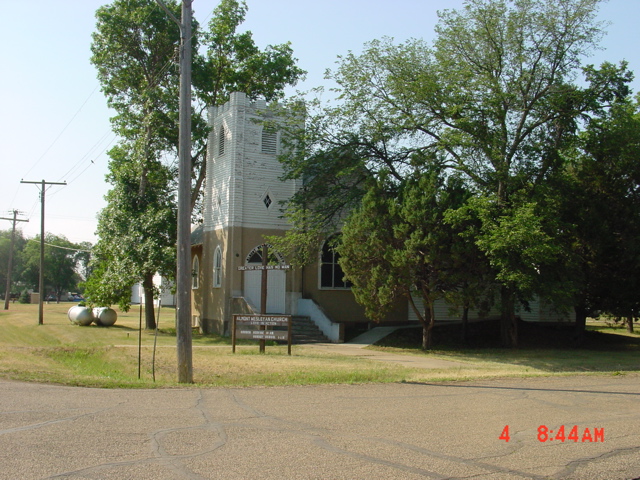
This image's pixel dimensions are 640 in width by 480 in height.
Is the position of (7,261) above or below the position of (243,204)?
above

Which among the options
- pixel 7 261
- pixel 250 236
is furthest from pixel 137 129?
pixel 7 261

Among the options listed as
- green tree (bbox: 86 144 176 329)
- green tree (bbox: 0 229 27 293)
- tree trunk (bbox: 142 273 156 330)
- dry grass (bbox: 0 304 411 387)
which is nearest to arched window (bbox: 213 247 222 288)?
green tree (bbox: 86 144 176 329)

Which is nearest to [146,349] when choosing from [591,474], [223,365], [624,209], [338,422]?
[223,365]

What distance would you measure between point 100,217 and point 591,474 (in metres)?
26.1

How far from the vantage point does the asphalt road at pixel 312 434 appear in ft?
18.5

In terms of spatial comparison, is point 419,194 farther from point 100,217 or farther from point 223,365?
point 100,217

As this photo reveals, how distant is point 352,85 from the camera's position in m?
21.3

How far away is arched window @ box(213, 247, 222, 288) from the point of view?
25078 mm

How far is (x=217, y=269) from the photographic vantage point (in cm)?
2538

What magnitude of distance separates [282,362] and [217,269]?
34.6 feet

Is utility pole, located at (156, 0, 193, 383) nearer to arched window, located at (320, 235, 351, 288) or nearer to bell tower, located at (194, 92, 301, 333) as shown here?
bell tower, located at (194, 92, 301, 333)

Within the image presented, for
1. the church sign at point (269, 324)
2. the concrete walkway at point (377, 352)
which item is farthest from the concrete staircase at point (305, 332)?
the church sign at point (269, 324)
